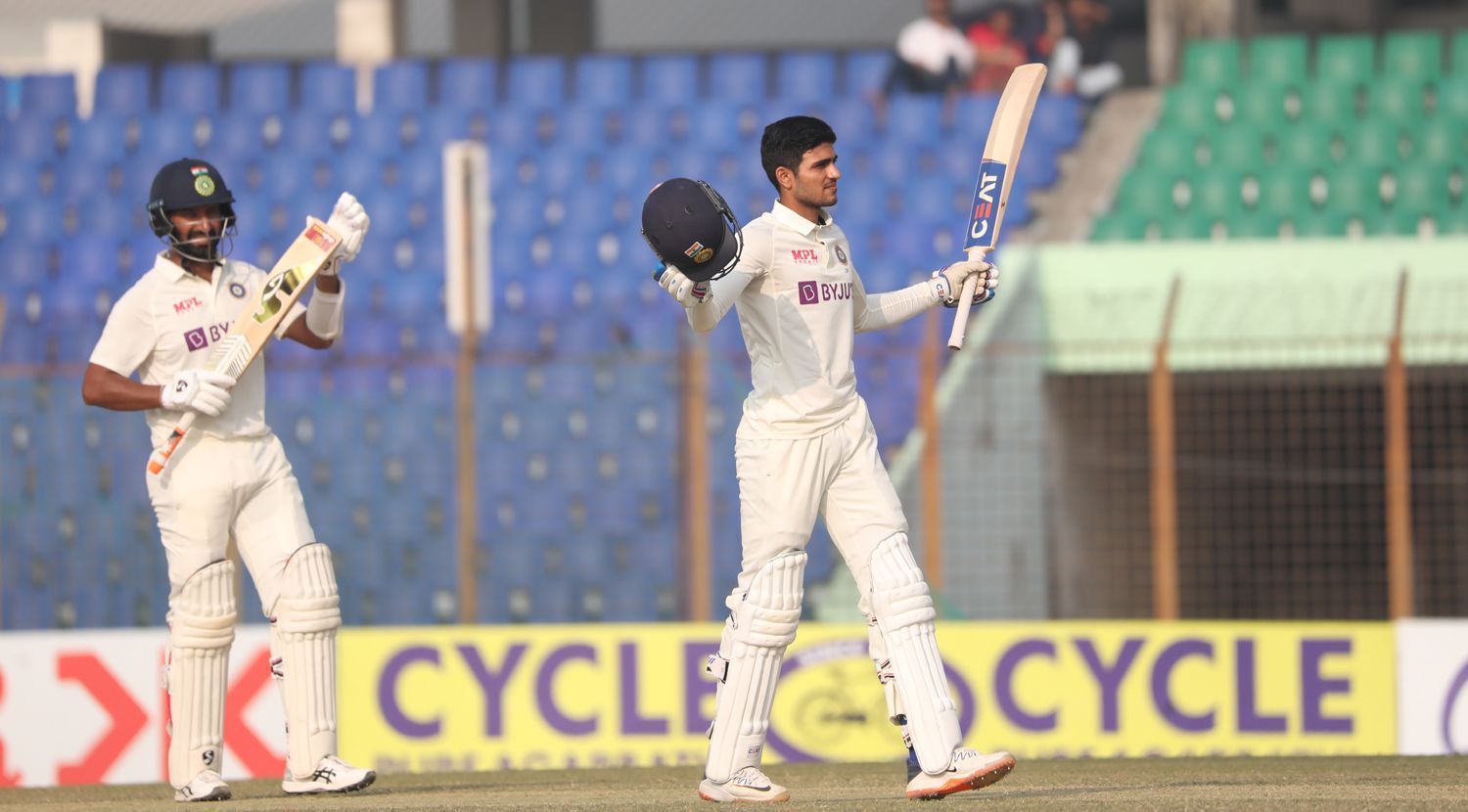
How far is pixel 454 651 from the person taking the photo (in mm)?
9305

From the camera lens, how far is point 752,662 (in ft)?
17.0

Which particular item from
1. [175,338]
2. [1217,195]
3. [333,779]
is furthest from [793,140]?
[1217,195]

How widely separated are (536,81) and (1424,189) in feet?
20.5

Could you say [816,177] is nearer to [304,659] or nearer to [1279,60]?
[304,659]

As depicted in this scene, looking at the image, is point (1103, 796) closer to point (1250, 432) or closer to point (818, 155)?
point (818, 155)

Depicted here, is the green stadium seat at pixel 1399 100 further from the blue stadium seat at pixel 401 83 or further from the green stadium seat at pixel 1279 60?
the blue stadium seat at pixel 401 83

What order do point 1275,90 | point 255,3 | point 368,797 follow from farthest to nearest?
point 255,3 → point 1275,90 → point 368,797

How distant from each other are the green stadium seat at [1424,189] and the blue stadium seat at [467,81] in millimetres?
6382

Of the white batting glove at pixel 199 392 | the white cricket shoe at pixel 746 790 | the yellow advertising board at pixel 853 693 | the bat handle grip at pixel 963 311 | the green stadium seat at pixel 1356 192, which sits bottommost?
the yellow advertising board at pixel 853 693

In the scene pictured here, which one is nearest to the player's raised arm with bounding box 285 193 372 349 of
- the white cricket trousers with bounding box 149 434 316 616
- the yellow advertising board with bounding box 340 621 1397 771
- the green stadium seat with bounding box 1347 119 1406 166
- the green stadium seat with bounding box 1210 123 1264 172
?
the white cricket trousers with bounding box 149 434 316 616

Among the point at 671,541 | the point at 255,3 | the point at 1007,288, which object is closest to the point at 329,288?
the point at 671,541

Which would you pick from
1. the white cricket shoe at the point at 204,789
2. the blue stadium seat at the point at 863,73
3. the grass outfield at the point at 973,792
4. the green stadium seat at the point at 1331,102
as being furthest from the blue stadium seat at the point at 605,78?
the white cricket shoe at the point at 204,789

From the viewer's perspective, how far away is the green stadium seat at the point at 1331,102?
14086mm

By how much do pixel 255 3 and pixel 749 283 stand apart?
39.7ft
